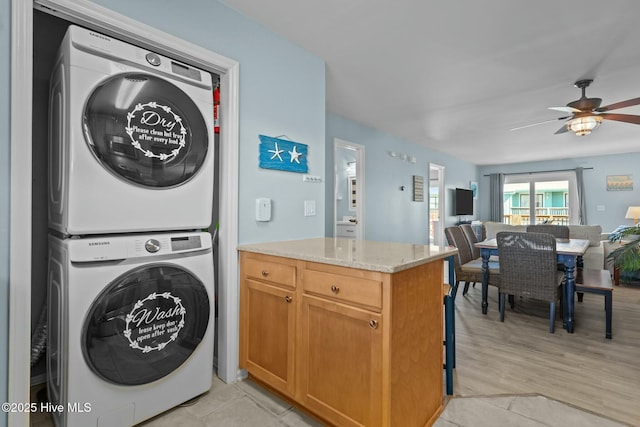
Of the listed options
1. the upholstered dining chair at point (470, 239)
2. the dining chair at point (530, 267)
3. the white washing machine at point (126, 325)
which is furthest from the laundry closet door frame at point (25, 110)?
the upholstered dining chair at point (470, 239)

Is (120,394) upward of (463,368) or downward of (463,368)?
upward

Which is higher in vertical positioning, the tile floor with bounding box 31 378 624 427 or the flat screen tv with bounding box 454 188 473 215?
the flat screen tv with bounding box 454 188 473 215

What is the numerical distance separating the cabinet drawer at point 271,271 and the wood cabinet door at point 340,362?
15cm

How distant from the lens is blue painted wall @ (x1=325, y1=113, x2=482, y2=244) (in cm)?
424

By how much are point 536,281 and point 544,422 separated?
1605 millimetres

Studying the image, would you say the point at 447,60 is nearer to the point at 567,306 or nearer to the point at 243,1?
the point at 243,1

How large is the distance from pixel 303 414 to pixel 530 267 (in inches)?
98.0

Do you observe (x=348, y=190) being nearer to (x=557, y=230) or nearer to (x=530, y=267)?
(x=557, y=230)

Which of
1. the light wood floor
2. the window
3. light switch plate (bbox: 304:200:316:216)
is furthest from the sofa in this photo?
light switch plate (bbox: 304:200:316:216)

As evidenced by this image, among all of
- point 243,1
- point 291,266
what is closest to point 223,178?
point 291,266

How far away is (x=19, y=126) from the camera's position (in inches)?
49.1

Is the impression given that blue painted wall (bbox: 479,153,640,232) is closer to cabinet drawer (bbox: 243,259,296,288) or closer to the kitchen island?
the kitchen island

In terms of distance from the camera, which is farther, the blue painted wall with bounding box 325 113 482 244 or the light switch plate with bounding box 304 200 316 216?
the blue painted wall with bounding box 325 113 482 244

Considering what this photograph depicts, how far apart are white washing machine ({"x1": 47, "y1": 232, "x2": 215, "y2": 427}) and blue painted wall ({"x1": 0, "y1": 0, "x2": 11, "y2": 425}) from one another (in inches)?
7.0
